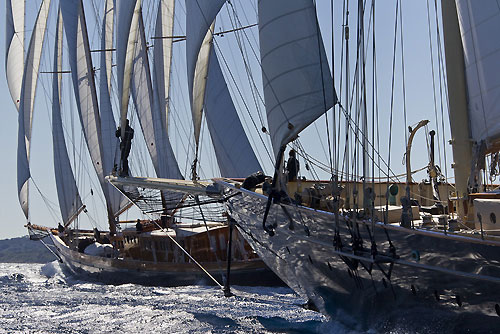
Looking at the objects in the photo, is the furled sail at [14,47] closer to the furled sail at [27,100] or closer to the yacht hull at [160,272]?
the furled sail at [27,100]

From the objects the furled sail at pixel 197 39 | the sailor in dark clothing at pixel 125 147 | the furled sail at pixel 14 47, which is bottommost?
the sailor in dark clothing at pixel 125 147

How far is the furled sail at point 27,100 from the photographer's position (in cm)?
5041

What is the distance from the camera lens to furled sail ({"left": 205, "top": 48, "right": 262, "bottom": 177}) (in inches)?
1455

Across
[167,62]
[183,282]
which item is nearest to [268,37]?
[183,282]

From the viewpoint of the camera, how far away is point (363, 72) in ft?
48.7

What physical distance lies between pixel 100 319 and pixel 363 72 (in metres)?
13.0

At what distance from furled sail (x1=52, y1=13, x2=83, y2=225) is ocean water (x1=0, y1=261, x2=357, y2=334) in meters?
13.4

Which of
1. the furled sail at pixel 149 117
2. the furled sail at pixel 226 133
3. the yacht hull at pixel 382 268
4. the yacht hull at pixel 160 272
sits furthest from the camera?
the furled sail at pixel 149 117

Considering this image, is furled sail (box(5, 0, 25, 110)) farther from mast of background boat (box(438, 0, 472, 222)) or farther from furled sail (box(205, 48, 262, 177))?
mast of background boat (box(438, 0, 472, 222))

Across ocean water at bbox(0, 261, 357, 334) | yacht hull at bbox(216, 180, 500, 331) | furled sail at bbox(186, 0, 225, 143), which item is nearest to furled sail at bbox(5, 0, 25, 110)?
ocean water at bbox(0, 261, 357, 334)

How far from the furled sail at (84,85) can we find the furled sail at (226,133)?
9.73 m

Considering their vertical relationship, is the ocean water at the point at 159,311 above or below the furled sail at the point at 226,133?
below

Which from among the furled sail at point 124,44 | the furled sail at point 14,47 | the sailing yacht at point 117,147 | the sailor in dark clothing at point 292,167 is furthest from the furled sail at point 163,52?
the sailor in dark clothing at point 292,167

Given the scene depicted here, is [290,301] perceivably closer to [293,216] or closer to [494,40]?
[293,216]
